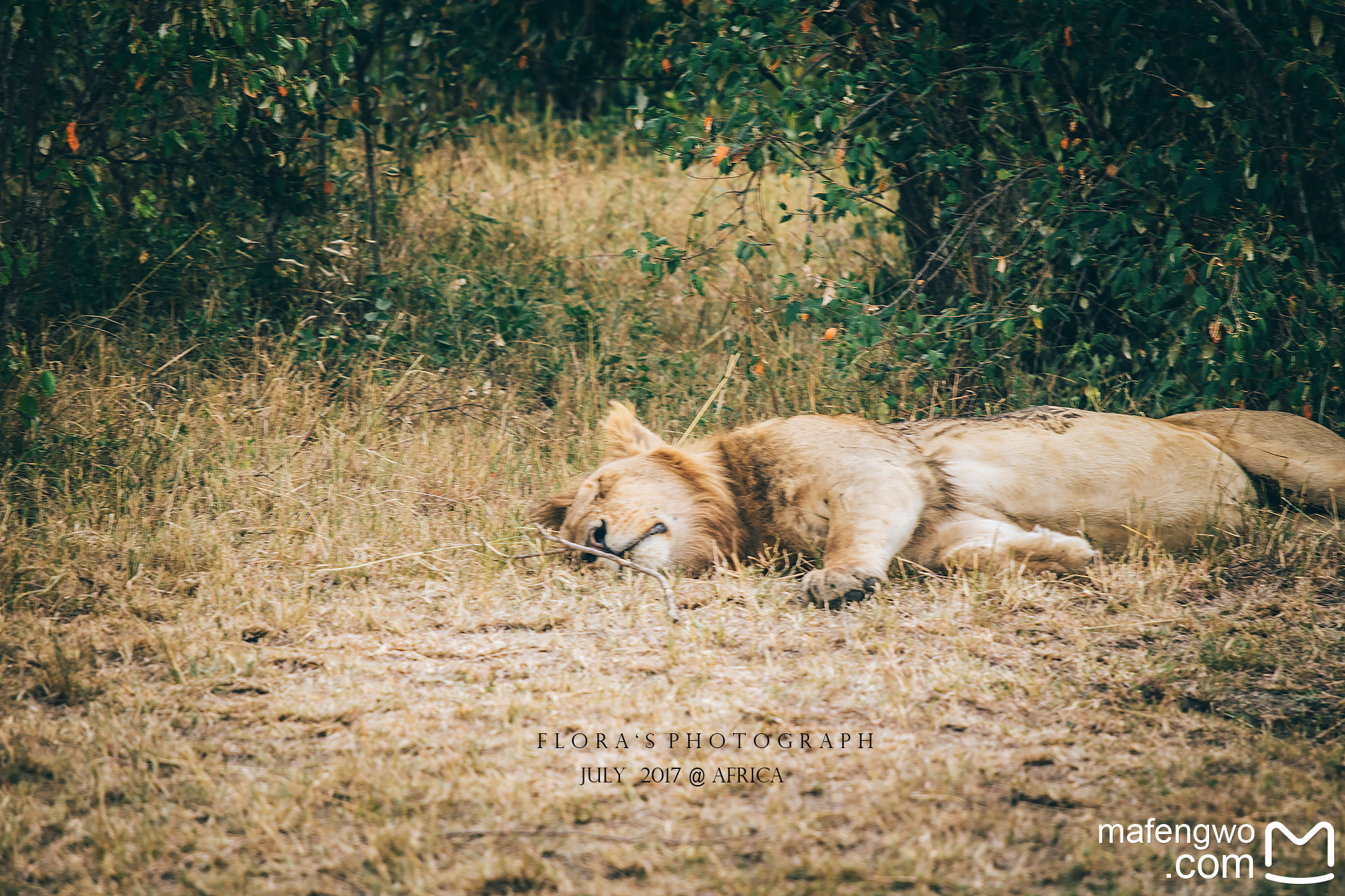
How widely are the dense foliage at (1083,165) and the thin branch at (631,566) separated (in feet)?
5.24

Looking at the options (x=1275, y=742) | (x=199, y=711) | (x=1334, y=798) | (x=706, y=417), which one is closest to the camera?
(x=1334, y=798)

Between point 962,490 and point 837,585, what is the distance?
809 millimetres

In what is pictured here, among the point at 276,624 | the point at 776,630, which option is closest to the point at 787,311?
the point at 776,630

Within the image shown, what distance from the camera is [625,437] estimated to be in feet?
15.9

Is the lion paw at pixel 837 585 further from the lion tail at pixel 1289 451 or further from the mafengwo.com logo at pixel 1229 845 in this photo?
the lion tail at pixel 1289 451

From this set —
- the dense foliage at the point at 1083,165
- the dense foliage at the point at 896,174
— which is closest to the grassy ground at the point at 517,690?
the dense foliage at the point at 896,174

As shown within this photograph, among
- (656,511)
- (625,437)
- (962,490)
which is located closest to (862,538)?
(962,490)

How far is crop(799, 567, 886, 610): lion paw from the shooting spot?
3.89m

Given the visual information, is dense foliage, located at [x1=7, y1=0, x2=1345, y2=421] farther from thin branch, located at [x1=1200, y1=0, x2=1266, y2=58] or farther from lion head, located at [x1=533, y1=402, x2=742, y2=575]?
lion head, located at [x1=533, y1=402, x2=742, y2=575]

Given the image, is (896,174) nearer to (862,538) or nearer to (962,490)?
(962,490)

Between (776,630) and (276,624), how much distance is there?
1706 millimetres

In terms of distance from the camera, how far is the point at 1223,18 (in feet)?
16.1

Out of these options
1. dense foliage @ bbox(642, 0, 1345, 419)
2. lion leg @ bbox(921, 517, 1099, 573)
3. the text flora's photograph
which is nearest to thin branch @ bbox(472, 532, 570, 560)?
the text flora's photograph

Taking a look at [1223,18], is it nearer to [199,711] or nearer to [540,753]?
[540,753]
